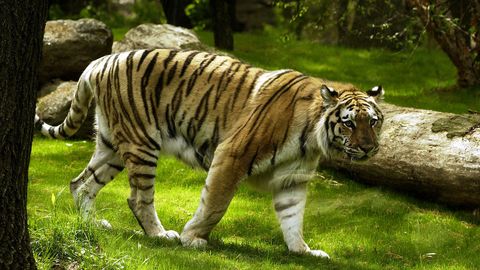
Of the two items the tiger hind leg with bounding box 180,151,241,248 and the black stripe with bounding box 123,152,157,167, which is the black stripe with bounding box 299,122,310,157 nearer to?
the tiger hind leg with bounding box 180,151,241,248

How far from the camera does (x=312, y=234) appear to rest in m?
9.16

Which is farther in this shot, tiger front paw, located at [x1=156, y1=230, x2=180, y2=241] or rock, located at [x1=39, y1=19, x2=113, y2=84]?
rock, located at [x1=39, y1=19, x2=113, y2=84]

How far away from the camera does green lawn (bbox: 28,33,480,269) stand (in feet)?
20.7

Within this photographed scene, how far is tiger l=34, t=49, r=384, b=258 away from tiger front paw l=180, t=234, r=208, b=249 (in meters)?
0.01

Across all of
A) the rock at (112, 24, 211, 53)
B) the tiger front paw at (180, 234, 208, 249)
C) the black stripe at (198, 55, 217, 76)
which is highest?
the black stripe at (198, 55, 217, 76)

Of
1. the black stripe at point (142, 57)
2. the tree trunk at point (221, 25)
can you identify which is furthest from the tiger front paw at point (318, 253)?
the tree trunk at point (221, 25)

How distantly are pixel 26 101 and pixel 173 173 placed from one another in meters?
6.48

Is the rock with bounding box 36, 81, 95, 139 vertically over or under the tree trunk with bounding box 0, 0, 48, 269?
under

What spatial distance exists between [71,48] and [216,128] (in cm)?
620

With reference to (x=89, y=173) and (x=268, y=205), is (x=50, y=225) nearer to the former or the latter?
(x=89, y=173)

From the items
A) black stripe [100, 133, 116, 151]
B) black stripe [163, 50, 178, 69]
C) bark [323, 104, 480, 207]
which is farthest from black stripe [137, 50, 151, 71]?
bark [323, 104, 480, 207]

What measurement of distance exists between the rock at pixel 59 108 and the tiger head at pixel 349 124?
5.39m

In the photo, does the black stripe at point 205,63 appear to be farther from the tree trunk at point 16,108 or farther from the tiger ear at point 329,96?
the tree trunk at point 16,108

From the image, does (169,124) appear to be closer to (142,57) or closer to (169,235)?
(142,57)
